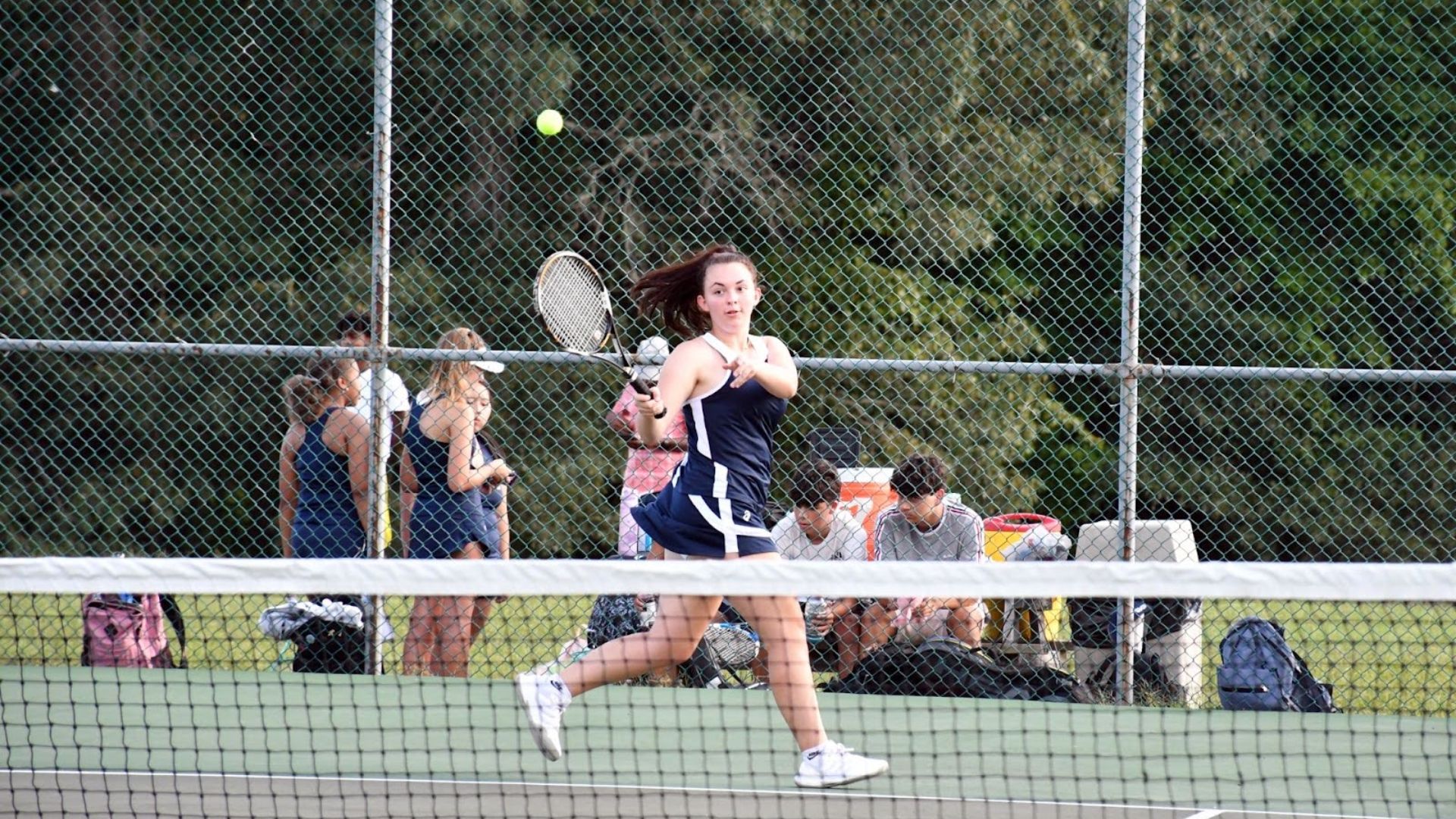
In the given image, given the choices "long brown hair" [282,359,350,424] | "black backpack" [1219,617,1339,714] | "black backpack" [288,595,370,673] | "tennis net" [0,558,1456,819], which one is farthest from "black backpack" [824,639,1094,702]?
"long brown hair" [282,359,350,424]

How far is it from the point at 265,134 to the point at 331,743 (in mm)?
6194

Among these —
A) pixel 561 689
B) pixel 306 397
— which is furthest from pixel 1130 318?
pixel 306 397

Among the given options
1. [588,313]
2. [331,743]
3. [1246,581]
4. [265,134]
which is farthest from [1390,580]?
[265,134]

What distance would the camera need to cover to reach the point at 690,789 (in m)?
4.85

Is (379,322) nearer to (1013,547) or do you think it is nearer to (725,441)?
(725,441)

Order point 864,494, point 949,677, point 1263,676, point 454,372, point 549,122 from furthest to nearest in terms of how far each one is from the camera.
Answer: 1. point 549,122
2. point 864,494
3. point 454,372
4. point 949,677
5. point 1263,676

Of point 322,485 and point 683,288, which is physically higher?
point 683,288

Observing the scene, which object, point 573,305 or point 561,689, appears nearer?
point 561,689

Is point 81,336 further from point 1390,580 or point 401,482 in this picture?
point 1390,580

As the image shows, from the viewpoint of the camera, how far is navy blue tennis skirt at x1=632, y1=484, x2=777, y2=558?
4477 mm

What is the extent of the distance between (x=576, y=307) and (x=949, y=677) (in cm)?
205

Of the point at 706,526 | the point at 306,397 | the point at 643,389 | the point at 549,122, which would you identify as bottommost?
the point at 706,526

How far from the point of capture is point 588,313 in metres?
5.14

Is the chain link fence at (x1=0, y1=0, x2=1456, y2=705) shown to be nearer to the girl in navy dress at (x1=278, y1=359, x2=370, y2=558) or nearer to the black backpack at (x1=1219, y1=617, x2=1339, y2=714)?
the girl in navy dress at (x1=278, y1=359, x2=370, y2=558)
